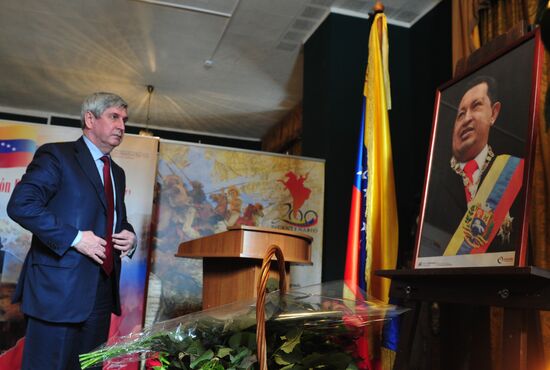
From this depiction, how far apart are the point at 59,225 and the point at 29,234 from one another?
180 centimetres

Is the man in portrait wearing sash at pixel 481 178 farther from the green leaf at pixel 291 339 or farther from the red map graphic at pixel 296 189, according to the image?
the red map graphic at pixel 296 189

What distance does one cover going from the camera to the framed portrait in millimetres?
1501

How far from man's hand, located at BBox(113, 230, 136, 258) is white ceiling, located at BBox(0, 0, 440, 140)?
284 cm

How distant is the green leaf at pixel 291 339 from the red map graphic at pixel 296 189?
3.12m

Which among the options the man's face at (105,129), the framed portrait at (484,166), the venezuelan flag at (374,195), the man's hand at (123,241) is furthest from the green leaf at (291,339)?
the venezuelan flag at (374,195)

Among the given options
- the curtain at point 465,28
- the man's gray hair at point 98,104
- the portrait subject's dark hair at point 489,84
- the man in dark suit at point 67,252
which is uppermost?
the curtain at point 465,28

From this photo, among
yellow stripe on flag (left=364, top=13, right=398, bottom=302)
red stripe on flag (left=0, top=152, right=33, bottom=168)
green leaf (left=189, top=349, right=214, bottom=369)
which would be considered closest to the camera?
green leaf (left=189, top=349, right=214, bottom=369)

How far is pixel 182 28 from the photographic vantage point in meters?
4.71

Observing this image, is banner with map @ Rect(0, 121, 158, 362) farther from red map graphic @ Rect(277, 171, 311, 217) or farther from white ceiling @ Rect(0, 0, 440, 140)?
white ceiling @ Rect(0, 0, 440, 140)

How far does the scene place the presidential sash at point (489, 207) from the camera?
152 cm

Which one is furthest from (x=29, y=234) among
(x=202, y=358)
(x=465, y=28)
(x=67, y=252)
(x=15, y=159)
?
(x=465, y=28)

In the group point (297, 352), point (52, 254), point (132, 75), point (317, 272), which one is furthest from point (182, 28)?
point (297, 352)

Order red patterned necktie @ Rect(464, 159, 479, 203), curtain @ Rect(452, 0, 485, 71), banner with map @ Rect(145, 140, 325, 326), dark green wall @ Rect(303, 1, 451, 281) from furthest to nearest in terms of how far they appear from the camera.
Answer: dark green wall @ Rect(303, 1, 451, 281) < banner with map @ Rect(145, 140, 325, 326) < curtain @ Rect(452, 0, 485, 71) < red patterned necktie @ Rect(464, 159, 479, 203)

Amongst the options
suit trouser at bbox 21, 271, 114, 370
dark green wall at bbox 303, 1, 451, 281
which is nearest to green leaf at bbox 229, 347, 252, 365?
suit trouser at bbox 21, 271, 114, 370
